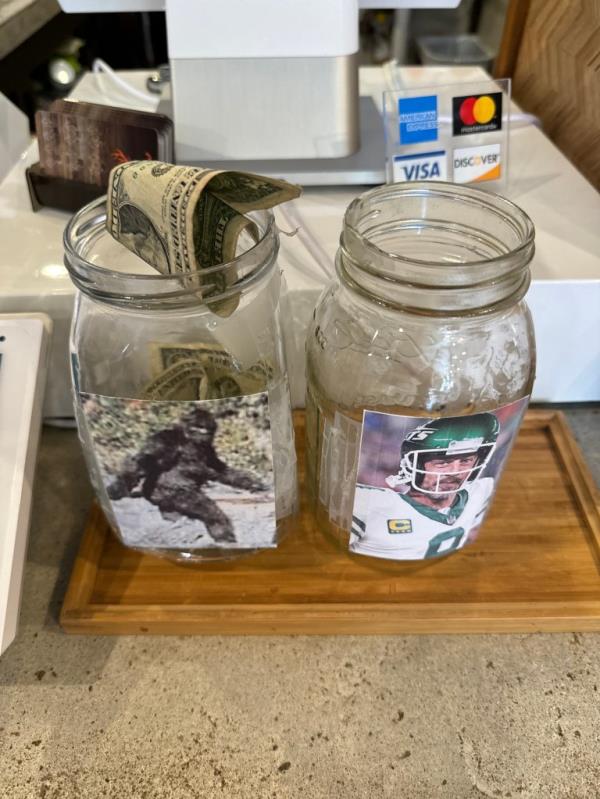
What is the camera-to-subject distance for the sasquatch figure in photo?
14.6 inches

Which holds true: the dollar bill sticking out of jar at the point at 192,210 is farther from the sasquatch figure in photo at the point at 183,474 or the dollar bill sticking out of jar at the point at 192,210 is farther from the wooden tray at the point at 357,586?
the wooden tray at the point at 357,586

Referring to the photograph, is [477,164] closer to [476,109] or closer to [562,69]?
[476,109]

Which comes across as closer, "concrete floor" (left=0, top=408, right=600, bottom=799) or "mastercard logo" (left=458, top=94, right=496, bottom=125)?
"concrete floor" (left=0, top=408, right=600, bottom=799)

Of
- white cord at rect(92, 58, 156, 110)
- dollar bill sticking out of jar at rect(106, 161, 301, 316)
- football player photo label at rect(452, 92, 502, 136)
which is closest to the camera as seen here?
dollar bill sticking out of jar at rect(106, 161, 301, 316)

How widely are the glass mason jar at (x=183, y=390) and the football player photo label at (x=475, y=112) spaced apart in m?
0.28

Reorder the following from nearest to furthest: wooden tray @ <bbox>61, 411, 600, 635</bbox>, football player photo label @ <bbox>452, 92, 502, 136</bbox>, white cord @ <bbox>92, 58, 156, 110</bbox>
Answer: wooden tray @ <bbox>61, 411, 600, 635</bbox>, football player photo label @ <bbox>452, 92, 502, 136</bbox>, white cord @ <bbox>92, 58, 156, 110</bbox>

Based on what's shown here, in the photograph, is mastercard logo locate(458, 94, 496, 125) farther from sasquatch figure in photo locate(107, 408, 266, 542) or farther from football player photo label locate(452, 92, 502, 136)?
sasquatch figure in photo locate(107, 408, 266, 542)

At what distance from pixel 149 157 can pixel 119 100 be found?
1.10 ft

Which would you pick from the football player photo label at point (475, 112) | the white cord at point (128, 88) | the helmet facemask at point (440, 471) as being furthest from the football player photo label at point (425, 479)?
the white cord at point (128, 88)

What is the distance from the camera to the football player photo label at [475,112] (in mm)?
577

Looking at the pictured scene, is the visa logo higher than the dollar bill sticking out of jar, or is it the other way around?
the dollar bill sticking out of jar

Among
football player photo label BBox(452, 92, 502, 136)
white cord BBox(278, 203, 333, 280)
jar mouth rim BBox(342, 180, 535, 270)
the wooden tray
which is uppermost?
jar mouth rim BBox(342, 180, 535, 270)

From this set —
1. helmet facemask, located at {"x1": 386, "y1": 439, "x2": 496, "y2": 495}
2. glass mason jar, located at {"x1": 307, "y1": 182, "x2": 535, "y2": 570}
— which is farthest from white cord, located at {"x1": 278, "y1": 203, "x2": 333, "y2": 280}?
helmet facemask, located at {"x1": 386, "y1": 439, "x2": 496, "y2": 495}

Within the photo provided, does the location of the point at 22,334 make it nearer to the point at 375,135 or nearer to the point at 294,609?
the point at 294,609
